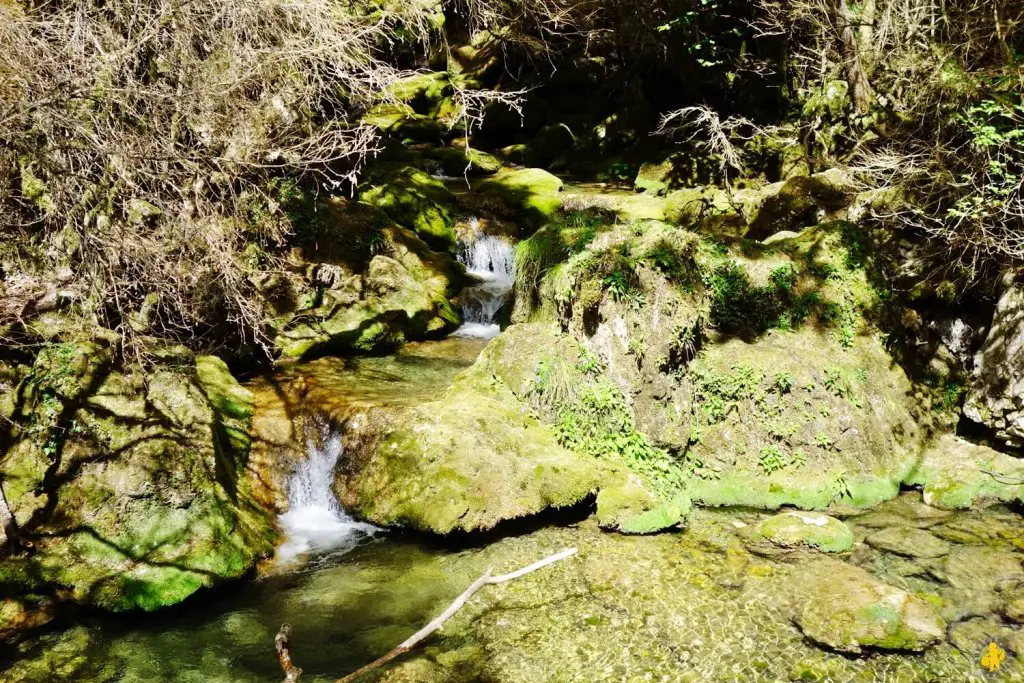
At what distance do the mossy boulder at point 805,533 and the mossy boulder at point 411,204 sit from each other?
28.1 feet

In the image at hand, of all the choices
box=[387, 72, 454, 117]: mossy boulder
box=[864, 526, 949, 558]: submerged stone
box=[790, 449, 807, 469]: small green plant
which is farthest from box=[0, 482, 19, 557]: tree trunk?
box=[387, 72, 454, 117]: mossy boulder

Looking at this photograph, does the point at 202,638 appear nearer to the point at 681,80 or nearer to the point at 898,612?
the point at 898,612

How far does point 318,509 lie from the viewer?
284 inches

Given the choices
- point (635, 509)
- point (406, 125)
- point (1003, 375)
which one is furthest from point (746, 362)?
point (406, 125)

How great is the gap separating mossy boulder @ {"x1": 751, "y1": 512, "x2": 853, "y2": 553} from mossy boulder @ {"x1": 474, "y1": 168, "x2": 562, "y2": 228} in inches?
326

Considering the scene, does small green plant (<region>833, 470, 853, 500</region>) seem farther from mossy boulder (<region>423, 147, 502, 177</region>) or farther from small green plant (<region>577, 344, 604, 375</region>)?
mossy boulder (<region>423, 147, 502, 177</region>)

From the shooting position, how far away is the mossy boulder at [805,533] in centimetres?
608

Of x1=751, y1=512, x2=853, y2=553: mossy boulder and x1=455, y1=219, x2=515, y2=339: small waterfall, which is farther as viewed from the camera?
x1=455, y1=219, x2=515, y2=339: small waterfall

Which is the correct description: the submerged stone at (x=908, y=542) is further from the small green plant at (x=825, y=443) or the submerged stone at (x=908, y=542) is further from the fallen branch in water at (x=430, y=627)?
the fallen branch in water at (x=430, y=627)

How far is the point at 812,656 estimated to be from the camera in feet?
15.6

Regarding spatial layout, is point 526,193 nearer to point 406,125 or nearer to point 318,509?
point 406,125

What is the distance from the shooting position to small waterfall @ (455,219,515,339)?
1133 centimetres

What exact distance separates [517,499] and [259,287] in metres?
5.94

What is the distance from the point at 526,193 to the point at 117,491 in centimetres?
1044
